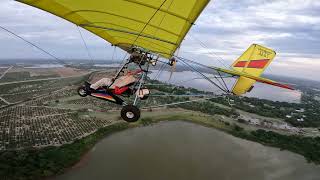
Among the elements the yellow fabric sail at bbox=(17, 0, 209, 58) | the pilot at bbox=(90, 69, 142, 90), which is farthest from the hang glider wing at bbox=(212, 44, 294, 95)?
the yellow fabric sail at bbox=(17, 0, 209, 58)

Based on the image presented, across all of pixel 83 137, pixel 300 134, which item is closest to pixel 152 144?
pixel 83 137

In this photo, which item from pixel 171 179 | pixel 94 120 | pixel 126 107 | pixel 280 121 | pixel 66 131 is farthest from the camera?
Answer: pixel 280 121

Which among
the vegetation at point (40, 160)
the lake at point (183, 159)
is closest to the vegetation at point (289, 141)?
the lake at point (183, 159)

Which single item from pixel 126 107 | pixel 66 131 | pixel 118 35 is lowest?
pixel 66 131

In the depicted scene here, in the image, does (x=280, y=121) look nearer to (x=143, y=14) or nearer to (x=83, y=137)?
(x=83, y=137)

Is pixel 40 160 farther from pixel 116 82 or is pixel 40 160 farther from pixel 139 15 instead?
pixel 139 15

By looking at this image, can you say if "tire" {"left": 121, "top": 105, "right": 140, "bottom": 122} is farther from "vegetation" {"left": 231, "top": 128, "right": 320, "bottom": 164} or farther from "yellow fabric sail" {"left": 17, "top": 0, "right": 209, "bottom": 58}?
"vegetation" {"left": 231, "top": 128, "right": 320, "bottom": 164}
